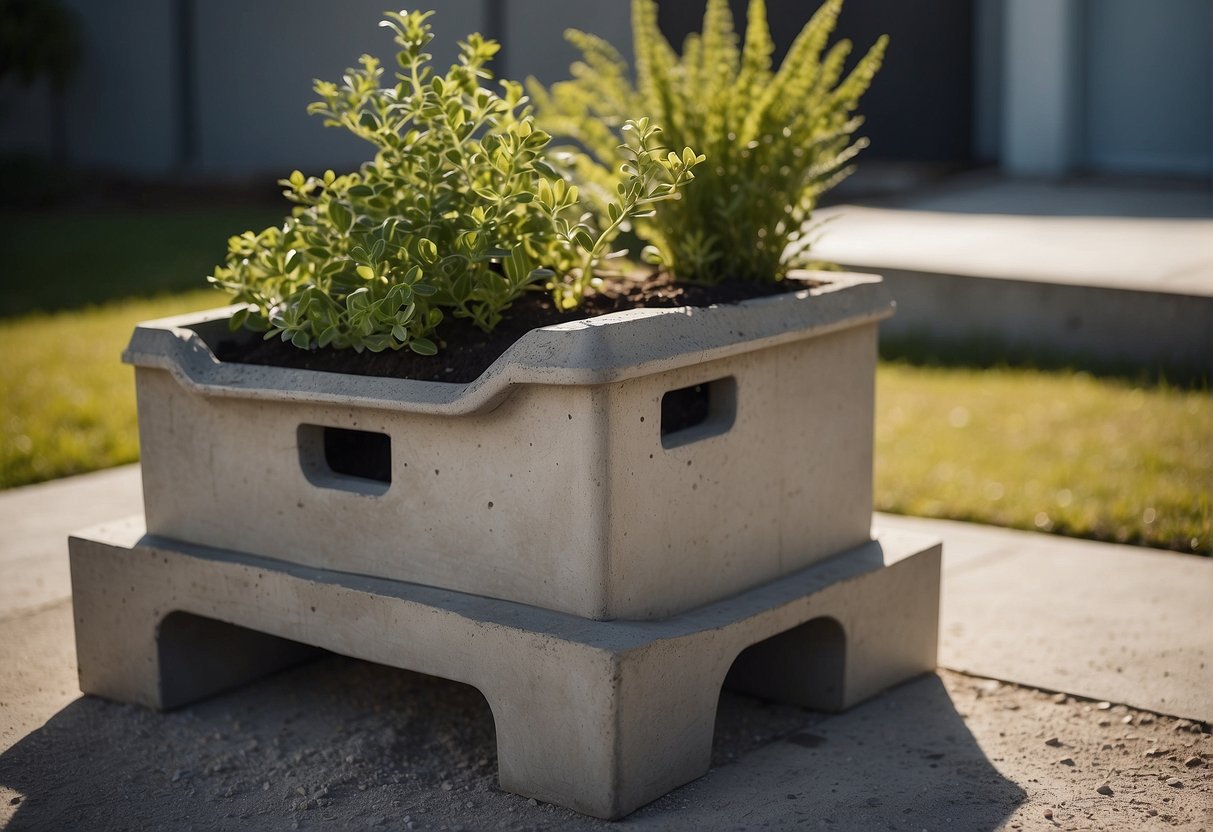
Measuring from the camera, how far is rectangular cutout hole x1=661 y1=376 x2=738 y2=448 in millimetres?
2398

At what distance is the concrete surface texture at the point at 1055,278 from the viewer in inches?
206

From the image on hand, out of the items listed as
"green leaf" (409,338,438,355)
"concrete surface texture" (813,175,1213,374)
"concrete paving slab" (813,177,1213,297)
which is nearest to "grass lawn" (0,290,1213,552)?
"concrete surface texture" (813,175,1213,374)

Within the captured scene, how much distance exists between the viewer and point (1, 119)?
11.6m

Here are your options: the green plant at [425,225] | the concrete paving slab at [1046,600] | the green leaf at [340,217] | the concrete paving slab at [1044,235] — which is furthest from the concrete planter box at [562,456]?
the concrete paving slab at [1044,235]

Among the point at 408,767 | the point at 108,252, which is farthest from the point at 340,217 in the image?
the point at 108,252

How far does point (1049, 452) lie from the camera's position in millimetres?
4312

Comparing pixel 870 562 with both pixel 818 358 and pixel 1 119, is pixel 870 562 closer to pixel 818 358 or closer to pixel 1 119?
pixel 818 358

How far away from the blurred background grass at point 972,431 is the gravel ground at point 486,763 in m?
1.15

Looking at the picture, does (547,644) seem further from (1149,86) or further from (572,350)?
(1149,86)

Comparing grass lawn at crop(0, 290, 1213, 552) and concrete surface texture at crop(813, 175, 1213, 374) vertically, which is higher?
concrete surface texture at crop(813, 175, 1213, 374)

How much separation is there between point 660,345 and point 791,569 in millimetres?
597

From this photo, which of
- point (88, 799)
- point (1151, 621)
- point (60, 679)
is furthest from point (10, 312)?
point (1151, 621)

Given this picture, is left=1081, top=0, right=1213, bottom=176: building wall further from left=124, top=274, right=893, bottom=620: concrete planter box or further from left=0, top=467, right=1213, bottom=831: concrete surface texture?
left=124, top=274, right=893, bottom=620: concrete planter box

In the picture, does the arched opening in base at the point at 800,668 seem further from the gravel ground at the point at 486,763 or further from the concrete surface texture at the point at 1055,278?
the concrete surface texture at the point at 1055,278
